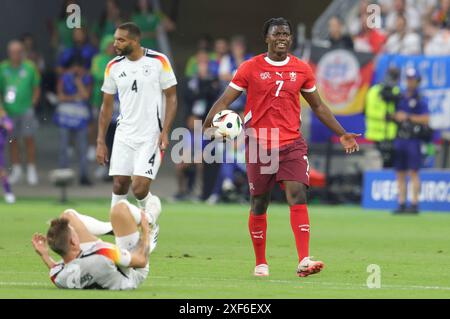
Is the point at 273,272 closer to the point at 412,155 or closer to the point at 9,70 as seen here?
the point at 412,155

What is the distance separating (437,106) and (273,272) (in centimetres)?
1309

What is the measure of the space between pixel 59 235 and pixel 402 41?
58.4 feet

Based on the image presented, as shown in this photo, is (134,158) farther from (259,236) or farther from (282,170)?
(282,170)

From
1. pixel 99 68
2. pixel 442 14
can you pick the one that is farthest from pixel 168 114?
A: pixel 442 14

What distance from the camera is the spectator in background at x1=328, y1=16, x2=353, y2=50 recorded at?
1080 inches

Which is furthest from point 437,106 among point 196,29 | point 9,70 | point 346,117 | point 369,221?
point 196,29

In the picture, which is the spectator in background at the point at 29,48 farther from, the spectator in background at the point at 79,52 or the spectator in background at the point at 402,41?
the spectator in background at the point at 402,41

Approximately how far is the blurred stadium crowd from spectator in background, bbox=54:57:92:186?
0.8 inches

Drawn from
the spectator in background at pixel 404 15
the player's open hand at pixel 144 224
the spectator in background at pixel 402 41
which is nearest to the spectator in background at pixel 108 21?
the spectator in background at pixel 404 15

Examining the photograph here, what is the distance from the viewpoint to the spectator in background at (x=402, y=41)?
2798 cm

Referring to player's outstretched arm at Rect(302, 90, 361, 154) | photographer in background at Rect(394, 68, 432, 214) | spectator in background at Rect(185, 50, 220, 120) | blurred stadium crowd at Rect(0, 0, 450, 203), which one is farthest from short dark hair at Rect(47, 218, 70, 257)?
spectator in background at Rect(185, 50, 220, 120)

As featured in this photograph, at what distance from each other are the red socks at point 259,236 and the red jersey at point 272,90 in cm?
83

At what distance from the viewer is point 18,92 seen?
28.4 meters

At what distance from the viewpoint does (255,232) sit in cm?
1426
